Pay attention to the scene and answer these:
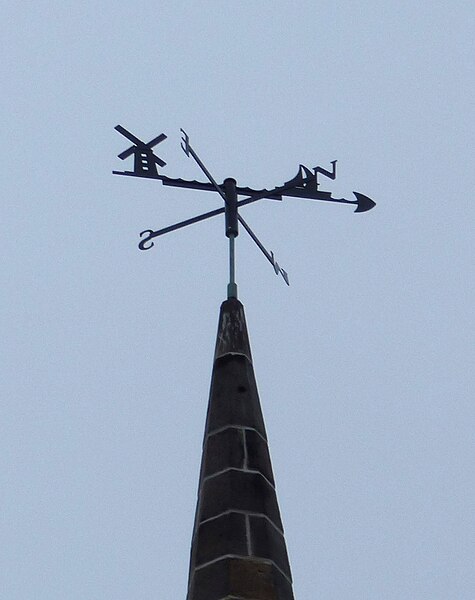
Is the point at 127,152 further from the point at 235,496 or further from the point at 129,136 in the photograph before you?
the point at 235,496

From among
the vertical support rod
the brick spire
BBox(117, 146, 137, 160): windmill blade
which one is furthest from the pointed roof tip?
BBox(117, 146, 137, 160): windmill blade

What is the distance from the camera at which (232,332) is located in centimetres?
847

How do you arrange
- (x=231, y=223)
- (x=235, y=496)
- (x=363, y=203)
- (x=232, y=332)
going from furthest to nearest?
(x=363, y=203)
(x=231, y=223)
(x=232, y=332)
(x=235, y=496)

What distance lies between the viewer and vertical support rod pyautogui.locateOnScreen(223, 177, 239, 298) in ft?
28.2

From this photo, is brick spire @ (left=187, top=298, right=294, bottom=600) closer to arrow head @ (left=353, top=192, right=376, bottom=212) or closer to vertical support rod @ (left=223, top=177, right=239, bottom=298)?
vertical support rod @ (left=223, top=177, right=239, bottom=298)

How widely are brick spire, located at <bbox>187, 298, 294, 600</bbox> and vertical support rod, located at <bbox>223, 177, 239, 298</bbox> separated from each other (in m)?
0.14

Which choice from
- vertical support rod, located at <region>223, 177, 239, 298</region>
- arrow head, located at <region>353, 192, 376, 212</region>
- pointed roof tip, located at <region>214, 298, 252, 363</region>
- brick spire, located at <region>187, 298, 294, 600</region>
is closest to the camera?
brick spire, located at <region>187, 298, 294, 600</region>

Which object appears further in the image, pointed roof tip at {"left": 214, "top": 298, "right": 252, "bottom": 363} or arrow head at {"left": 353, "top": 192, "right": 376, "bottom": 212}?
arrow head at {"left": 353, "top": 192, "right": 376, "bottom": 212}

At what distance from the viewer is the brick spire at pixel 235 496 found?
670 centimetres

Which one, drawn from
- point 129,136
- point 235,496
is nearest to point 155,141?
point 129,136

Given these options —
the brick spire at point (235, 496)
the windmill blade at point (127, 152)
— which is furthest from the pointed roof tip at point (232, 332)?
the windmill blade at point (127, 152)

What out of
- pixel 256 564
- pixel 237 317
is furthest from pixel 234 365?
pixel 256 564

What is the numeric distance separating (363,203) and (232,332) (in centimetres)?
268

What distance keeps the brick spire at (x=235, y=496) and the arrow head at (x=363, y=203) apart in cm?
238
